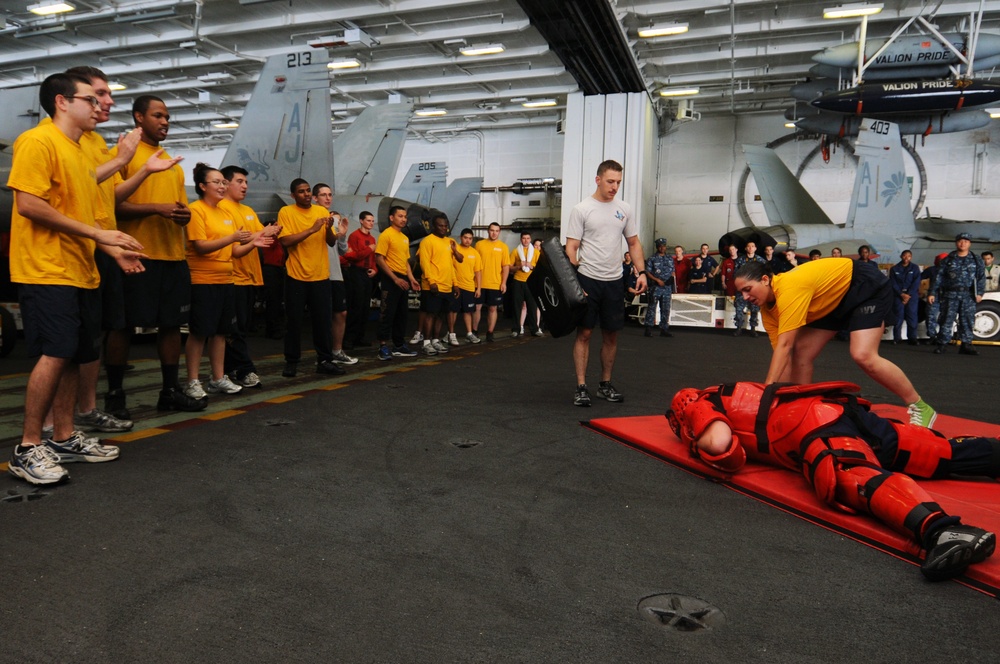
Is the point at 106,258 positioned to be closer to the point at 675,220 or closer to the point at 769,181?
the point at 769,181

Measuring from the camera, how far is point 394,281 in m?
6.42

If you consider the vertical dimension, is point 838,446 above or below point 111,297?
below

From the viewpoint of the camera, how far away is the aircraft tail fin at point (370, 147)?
540 inches

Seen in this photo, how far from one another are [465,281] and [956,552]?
22.0 feet

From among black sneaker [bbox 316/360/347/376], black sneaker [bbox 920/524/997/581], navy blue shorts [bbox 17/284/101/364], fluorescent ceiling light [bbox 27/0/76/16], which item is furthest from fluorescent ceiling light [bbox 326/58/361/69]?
black sneaker [bbox 920/524/997/581]

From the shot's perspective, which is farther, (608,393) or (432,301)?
(432,301)

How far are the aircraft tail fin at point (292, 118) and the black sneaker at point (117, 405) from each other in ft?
21.1

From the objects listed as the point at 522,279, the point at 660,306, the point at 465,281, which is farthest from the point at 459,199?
the point at 465,281

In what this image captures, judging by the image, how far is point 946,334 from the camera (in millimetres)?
8805

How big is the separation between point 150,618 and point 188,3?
48.6ft

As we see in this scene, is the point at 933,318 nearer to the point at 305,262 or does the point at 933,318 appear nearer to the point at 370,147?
the point at 305,262

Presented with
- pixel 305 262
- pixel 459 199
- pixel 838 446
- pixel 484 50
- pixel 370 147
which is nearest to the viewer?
pixel 838 446

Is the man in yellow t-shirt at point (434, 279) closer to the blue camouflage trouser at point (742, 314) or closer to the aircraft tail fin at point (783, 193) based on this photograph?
the blue camouflage trouser at point (742, 314)

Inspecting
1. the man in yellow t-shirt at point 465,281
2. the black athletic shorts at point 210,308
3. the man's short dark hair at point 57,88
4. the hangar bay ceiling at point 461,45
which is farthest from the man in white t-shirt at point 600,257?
the hangar bay ceiling at point 461,45
